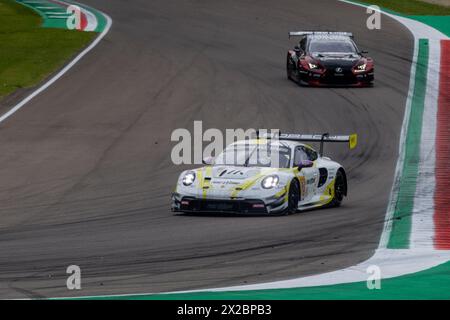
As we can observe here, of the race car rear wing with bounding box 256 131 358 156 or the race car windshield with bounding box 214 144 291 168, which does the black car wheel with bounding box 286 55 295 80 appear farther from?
the race car windshield with bounding box 214 144 291 168

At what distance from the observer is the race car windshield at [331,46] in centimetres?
3244

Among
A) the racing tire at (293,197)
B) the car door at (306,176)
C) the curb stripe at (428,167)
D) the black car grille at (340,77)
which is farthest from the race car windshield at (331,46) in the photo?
the racing tire at (293,197)

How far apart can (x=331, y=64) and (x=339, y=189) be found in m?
12.2

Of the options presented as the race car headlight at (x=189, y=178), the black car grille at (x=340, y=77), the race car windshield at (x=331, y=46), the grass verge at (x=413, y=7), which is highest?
the race car headlight at (x=189, y=178)

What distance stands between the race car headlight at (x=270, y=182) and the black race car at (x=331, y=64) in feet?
45.4

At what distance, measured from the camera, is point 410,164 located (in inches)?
945

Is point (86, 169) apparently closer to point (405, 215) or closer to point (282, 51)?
point (405, 215)

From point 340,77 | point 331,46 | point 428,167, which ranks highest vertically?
point 428,167

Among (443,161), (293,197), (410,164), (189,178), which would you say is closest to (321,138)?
(293,197)

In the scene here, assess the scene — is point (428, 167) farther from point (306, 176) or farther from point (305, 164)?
point (305, 164)

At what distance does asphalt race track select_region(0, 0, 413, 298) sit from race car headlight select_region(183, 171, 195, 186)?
534mm

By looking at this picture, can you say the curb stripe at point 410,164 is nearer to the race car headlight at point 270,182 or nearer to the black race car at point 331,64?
the black race car at point 331,64

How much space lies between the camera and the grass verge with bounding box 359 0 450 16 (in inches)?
1721

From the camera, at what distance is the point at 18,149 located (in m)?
24.4
